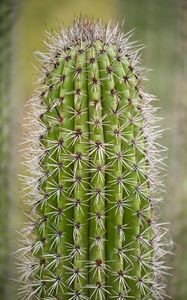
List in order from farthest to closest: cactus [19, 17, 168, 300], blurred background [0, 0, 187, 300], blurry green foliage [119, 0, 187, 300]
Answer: blurry green foliage [119, 0, 187, 300], blurred background [0, 0, 187, 300], cactus [19, 17, 168, 300]

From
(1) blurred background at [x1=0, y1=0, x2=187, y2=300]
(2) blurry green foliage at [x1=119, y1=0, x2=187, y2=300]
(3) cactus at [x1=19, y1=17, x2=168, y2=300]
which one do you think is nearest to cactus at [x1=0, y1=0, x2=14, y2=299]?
(1) blurred background at [x1=0, y1=0, x2=187, y2=300]

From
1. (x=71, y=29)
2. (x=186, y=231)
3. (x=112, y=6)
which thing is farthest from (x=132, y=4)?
(x=71, y=29)

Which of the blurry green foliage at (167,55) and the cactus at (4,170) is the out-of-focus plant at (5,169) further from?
the blurry green foliage at (167,55)

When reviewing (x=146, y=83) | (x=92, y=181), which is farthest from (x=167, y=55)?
(x=92, y=181)

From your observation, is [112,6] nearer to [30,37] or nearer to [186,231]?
[30,37]

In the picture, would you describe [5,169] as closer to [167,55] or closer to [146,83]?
[146,83]

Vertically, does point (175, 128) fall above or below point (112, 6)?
below

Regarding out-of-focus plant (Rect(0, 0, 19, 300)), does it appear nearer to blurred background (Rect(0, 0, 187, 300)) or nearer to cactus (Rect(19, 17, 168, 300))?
blurred background (Rect(0, 0, 187, 300))
